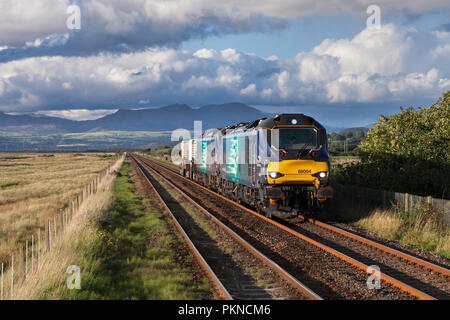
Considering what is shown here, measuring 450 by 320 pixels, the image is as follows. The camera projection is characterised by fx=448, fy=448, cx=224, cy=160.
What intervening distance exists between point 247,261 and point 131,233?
18.9ft

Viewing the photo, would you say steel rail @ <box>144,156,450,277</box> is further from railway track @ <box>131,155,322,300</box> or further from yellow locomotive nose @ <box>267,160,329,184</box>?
railway track @ <box>131,155,322,300</box>

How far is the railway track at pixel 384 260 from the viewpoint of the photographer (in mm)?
9273

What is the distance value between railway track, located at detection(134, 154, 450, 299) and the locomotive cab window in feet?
9.53

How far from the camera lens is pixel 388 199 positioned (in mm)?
17953

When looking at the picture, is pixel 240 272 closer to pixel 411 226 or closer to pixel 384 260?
pixel 384 260

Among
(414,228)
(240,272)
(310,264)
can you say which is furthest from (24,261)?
(414,228)

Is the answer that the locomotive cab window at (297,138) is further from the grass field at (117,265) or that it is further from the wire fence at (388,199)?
the grass field at (117,265)

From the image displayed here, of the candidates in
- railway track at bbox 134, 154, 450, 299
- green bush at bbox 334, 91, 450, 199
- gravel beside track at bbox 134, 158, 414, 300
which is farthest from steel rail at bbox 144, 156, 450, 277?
green bush at bbox 334, 91, 450, 199

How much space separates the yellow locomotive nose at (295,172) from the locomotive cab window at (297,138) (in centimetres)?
57

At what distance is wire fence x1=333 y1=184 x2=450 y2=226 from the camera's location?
49.3 feet

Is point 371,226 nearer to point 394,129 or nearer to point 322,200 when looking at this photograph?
point 322,200

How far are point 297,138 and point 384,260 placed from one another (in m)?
6.30
